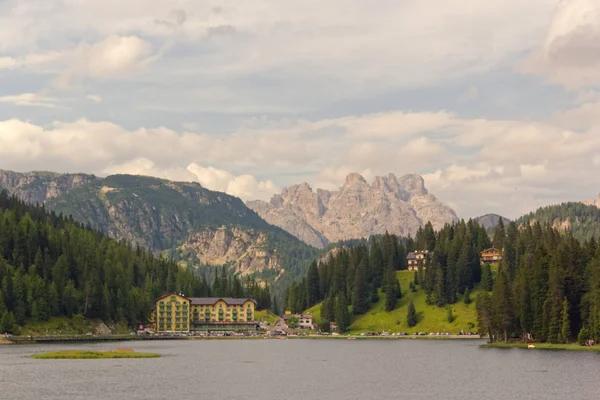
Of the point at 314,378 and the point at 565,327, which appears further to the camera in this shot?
the point at 565,327

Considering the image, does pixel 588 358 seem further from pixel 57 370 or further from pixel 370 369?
pixel 57 370

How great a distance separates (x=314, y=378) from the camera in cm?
14225

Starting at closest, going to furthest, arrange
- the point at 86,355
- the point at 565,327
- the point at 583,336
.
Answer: the point at 583,336 → the point at 86,355 → the point at 565,327

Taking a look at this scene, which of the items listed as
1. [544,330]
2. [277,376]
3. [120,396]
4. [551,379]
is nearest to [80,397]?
[120,396]

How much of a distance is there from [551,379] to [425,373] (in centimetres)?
2576

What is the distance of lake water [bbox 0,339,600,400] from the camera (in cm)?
11612

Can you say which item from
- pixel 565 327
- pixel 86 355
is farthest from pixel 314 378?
pixel 565 327

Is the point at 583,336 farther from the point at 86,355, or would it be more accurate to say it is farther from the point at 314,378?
the point at 86,355

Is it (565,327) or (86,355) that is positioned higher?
(565,327)

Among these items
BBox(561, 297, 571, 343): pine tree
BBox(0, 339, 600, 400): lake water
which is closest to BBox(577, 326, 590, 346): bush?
BBox(561, 297, 571, 343): pine tree

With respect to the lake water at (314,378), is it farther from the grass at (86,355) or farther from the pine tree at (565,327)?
the pine tree at (565,327)

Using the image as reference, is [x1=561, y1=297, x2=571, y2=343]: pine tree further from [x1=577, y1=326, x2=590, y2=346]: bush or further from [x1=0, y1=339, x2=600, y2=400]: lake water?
[x1=0, y1=339, x2=600, y2=400]: lake water

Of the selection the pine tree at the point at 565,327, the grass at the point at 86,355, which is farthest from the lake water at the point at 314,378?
the pine tree at the point at 565,327

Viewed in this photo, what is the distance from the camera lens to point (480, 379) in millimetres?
135000
